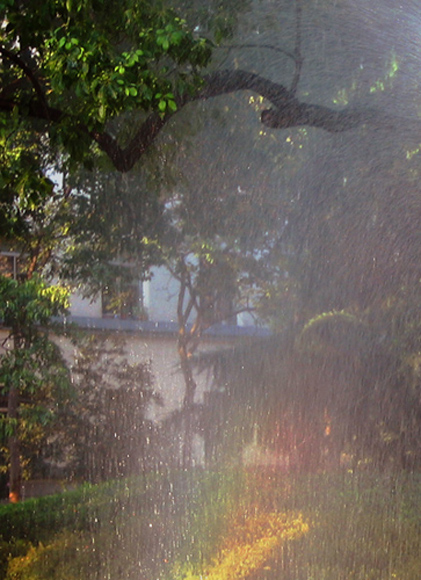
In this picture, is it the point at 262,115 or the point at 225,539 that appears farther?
the point at 262,115

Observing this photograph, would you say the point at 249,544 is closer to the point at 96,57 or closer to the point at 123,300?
the point at 123,300

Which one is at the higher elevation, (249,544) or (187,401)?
(187,401)

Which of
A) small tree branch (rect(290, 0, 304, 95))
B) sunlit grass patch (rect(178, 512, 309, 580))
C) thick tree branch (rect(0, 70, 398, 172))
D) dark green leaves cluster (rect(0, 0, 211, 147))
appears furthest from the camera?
small tree branch (rect(290, 0, 304, 95))

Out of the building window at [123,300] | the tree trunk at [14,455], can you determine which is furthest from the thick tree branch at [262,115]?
the tree trunk at [14,455]

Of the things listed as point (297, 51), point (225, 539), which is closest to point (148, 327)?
point (225, 539)

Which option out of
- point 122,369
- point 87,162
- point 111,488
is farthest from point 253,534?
point 87,162

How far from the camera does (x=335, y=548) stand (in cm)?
408

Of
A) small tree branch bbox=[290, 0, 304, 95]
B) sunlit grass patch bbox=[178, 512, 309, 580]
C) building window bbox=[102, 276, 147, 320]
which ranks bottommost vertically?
sunlit grass patch bbox=[178, 512, 309, 580]

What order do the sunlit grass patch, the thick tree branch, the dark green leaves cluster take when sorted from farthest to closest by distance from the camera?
the thick tree branch, the sunlit grass patch, the dark green leaves cluster

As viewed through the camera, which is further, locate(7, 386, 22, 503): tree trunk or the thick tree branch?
the thick tree branch

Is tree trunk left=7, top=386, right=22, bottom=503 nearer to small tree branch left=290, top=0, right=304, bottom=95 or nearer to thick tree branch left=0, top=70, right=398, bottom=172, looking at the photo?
thick tree branch left=0, top=70, right=398, bottom=172

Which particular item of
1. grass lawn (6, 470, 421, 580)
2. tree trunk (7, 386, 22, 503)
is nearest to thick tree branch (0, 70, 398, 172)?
tree trunk (7, 386, 22, 503)

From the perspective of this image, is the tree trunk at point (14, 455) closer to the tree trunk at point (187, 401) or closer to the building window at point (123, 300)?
the building window at point (123, 300)

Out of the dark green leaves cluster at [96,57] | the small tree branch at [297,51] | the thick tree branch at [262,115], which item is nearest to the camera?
the dark green leaves cluster at [96,57]
